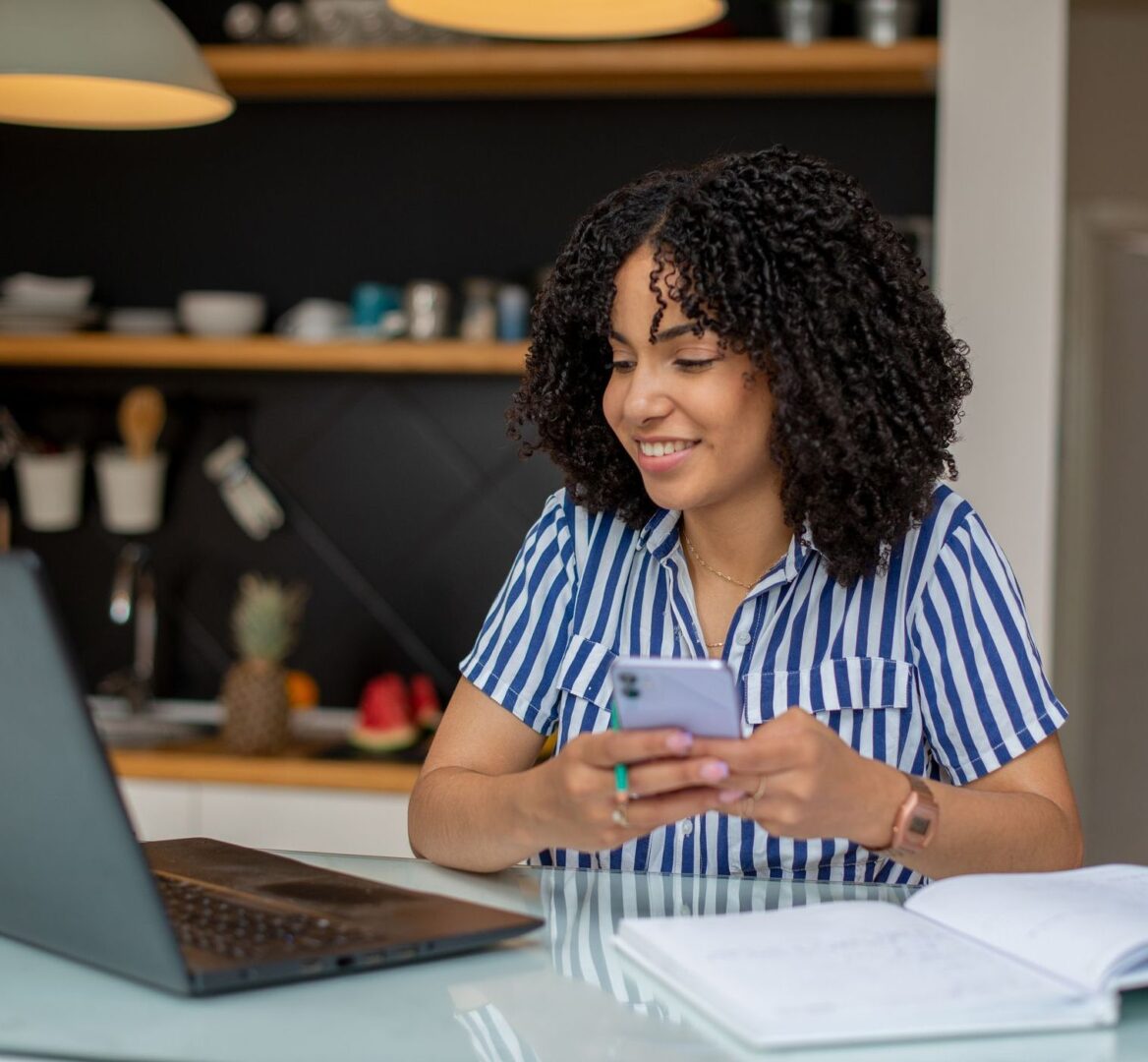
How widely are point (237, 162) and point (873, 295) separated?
2.27 meters

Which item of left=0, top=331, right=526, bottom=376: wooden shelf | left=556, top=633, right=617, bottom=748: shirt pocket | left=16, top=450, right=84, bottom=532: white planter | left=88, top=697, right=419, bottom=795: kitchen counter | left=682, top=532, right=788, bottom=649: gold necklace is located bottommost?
left=88, top=697, right=419, bottom=795: kitchen counter

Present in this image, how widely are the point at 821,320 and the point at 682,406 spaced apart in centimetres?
16

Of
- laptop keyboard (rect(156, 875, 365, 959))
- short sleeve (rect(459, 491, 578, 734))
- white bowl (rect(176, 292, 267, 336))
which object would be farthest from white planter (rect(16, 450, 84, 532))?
laptop keyboard (rect(156, 875, 365, 959))

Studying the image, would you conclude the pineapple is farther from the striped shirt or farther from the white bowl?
the striped shirt

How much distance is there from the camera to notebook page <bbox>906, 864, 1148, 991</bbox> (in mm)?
969

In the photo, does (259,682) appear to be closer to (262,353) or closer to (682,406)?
(262,353)

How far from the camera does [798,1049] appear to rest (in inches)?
34.6

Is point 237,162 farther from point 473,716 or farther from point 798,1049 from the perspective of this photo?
point 798,1049

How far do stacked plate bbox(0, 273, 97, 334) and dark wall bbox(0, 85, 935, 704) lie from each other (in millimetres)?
152

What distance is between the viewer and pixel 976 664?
1542 millimetres

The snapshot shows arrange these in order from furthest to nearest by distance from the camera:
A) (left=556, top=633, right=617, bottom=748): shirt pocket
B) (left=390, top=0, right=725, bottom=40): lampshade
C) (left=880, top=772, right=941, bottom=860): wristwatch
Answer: (left=390, top=0, right=725, bottom=40): lampshade → (left=556, top=633, right=617, bottom=748): shirt pocket → (left=880, top=772, right=941, bottom=860): wristwatch

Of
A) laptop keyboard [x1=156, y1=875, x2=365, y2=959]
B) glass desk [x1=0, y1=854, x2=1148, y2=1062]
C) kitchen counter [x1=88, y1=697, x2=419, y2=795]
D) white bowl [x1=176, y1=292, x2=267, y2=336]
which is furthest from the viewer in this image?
white bowl [x1=176, y1=292, x2=267, y2=336]

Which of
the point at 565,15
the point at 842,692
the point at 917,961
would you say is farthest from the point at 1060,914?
the point at 565,15

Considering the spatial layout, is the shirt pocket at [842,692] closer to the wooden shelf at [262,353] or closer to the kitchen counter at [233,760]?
the kitchen counter at [233,760]
